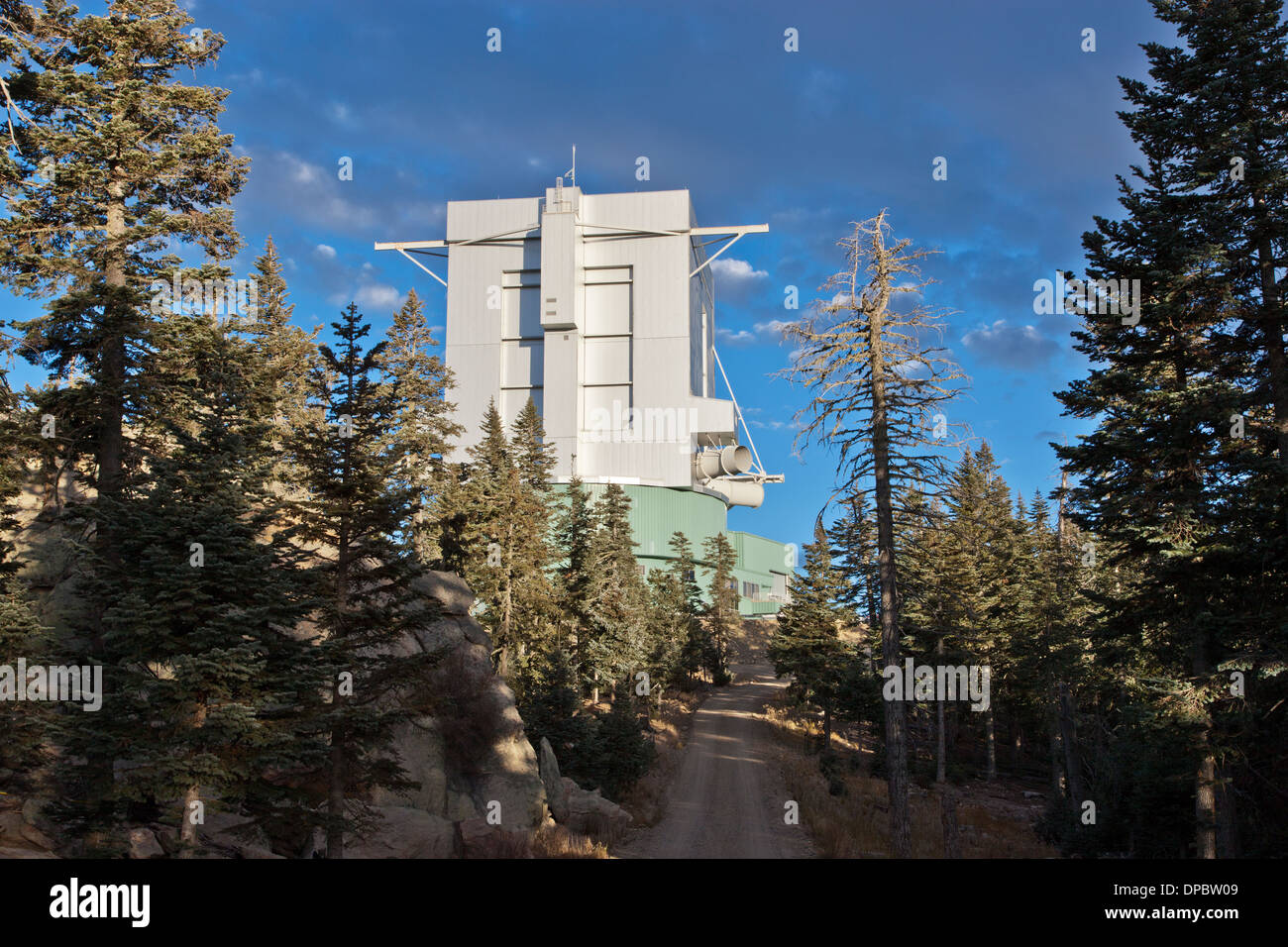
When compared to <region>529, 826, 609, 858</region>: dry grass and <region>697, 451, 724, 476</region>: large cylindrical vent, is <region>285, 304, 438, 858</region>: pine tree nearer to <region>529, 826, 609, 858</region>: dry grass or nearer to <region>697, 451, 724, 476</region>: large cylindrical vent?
<region>529, 826, 609, 858</region>: dry grass

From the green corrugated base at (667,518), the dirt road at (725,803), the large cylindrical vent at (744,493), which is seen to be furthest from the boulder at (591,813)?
the large cylindrical vent at (744,493)

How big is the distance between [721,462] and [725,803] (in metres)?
56.0

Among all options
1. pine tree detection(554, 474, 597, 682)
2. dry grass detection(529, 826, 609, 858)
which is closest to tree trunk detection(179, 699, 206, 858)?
dry grass detection(529, 826, 609, 858)

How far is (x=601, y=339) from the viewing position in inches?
3140

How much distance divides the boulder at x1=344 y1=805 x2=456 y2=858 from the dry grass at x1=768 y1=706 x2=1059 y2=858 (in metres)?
10.3

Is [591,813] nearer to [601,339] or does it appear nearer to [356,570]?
[356,570]

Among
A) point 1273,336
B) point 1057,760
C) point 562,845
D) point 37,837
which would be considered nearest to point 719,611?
point 1057,760

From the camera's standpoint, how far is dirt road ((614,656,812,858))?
76.1 feet

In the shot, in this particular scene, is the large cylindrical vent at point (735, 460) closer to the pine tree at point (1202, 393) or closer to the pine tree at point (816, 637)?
the pine tree at point (816, 637)

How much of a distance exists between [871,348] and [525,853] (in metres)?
15.5

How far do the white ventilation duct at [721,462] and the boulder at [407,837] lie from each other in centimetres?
6405

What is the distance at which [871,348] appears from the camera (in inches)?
792

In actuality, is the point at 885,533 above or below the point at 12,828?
above

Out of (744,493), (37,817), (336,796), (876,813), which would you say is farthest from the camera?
(744,493)
